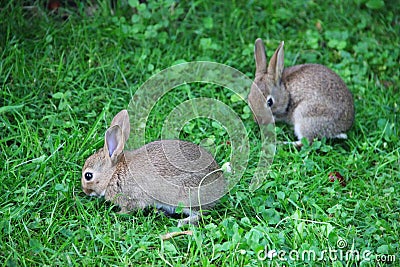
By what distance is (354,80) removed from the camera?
6.16 m

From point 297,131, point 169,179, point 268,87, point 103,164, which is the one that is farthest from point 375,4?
point 103,164

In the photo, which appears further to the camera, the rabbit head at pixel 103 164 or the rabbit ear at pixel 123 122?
the rabbit ear at pixel 123 122

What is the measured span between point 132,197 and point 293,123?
2.00 m

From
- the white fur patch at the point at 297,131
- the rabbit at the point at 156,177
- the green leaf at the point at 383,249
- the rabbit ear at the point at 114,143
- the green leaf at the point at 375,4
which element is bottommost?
the white fur patch at the point at 297,131

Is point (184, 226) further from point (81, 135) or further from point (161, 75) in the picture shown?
point (161, 75)

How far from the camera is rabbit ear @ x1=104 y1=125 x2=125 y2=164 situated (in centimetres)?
447

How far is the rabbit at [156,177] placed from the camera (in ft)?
14.4

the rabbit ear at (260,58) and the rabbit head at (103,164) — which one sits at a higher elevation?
the rabbit ear at (260,58)

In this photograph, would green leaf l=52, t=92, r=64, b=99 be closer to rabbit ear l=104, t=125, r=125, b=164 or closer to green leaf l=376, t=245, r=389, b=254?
rabbit ear l=104, t=125, r=125, b=164

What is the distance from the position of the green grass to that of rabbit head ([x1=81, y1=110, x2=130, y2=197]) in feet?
0.40

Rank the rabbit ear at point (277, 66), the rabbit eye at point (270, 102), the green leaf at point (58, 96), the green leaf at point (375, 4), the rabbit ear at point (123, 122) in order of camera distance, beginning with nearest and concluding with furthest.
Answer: the rabbit ear at point (123, 122) → the green leaf at point (58, 96) → the rabbit ear at point (277, 66) → the rabbit eye at point (270, 102) → the green leaf at point (375, 4)

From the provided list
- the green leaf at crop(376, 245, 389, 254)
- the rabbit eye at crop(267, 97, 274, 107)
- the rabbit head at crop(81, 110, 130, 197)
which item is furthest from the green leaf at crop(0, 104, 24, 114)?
the green leaf at crop(376, 245, 389, 254)

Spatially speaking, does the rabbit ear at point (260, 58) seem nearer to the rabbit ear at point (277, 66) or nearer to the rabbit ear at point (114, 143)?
the rabbit ear at point (277, 66)

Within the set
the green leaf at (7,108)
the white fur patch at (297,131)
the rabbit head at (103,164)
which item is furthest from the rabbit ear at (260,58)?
the green leaf at (7,108)
